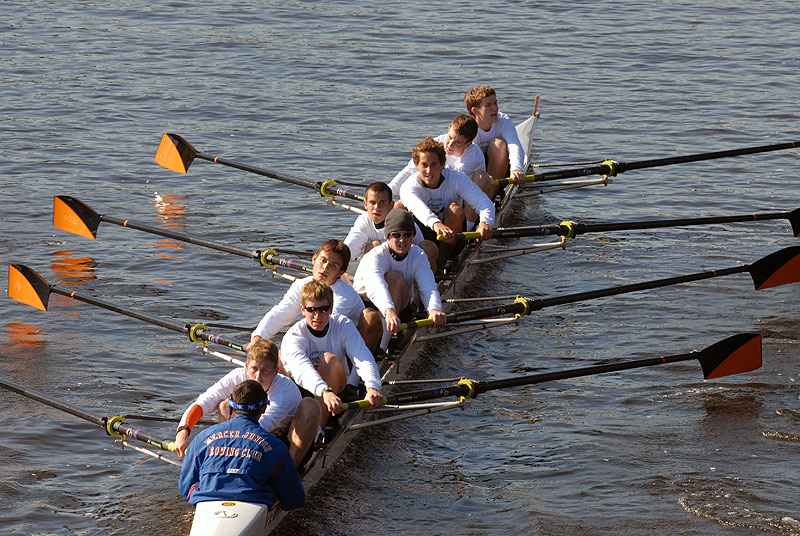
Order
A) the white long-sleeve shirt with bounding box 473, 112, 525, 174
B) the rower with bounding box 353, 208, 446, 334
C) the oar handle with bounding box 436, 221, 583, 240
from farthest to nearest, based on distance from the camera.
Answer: the white long-sleeve shirt with bounding box 473, 112, 525, 174
the oar handle with bounding box 436, 221, 583, 240
the rower with bounding box 353, 208, 446, 334

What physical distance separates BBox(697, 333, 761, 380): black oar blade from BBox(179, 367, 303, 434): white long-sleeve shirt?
4.11m

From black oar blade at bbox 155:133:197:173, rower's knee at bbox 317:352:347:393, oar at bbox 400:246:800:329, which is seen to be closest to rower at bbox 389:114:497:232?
oar at bbox 400:246:800:329

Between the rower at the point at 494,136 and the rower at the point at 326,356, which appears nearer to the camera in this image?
the rower at the point at 326,356

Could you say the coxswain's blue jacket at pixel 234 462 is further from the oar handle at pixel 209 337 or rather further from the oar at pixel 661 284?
the oar at pixel 661 284

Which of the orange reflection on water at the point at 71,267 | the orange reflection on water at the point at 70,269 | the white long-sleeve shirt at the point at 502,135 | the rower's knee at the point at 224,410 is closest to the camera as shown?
the rower's knee at the point at 224,410

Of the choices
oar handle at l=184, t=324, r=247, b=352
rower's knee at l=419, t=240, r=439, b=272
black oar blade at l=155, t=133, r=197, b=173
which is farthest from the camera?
black oar blade at l=155, t=133, r=197, b=173

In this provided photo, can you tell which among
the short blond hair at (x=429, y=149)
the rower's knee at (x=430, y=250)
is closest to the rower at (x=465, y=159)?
the short blond hair at (x=429, y=149)

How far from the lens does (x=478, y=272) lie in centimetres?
1302

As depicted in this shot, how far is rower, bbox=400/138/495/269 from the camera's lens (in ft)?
35.7

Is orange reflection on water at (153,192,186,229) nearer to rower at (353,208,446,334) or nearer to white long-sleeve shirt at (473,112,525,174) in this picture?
white long-sleeve shirt at (473,112,525,174)

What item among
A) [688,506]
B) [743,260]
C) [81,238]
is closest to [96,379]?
[81,238]

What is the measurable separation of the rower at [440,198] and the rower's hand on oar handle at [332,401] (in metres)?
3.53

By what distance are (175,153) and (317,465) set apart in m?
8.60

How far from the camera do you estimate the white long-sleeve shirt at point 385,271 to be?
30.3 ft
